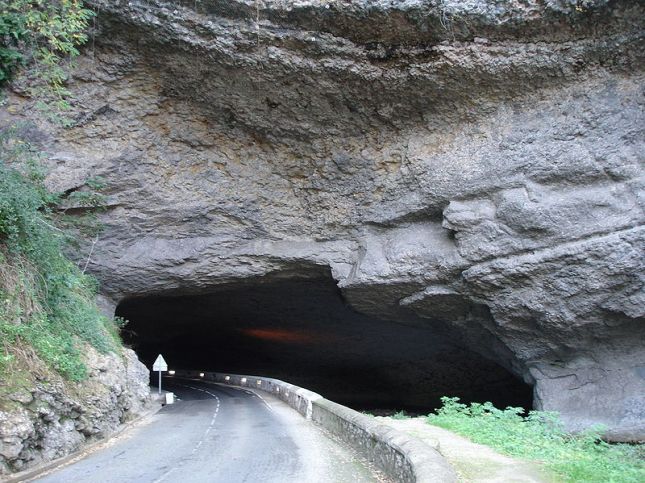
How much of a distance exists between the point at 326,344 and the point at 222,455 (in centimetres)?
1765

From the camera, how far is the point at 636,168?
481 inches

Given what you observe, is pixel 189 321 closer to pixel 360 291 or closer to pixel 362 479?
pixel 360 291

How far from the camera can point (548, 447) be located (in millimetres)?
7328

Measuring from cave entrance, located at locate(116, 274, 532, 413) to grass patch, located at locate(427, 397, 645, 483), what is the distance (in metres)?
8.35

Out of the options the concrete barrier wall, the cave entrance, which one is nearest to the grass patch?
the concrete barrier wall

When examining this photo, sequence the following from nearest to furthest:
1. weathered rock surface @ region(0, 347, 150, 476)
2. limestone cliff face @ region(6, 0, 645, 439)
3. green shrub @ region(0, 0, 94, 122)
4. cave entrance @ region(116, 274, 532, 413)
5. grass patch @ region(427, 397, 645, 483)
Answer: grass patch @ region(427, 397, 645, 483)
weathered rock surface @ region(0, 347, 150, 476)
green shrub @ region(0, 0, 94, 122)
limestone cliff face @ region(6, 0, 645, 439)
cave entrance @ region(116, 274, 532, 413)

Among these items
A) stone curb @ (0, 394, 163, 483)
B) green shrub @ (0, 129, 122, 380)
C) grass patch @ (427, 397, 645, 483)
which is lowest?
stone curb @ (0, 394, 163, 483)

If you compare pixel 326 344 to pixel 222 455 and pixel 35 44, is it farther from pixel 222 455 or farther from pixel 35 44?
pixel 35 44

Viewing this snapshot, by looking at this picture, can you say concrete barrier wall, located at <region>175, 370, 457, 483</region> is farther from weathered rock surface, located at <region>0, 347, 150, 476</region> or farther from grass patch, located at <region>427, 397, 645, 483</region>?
weathered rock surface, located at <region>0, 347, 150, 476</region>

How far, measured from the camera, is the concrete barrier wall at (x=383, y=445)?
5.20m

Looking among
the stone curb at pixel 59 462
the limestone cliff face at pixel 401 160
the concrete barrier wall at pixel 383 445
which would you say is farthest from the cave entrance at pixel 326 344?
the stone curb at pixel 59 462

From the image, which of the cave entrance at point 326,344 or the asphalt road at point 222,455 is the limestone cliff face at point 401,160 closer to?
the cave entrance at point 326,344

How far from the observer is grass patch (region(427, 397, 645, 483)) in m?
5.77

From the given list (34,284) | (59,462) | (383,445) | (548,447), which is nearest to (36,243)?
(34,284)
